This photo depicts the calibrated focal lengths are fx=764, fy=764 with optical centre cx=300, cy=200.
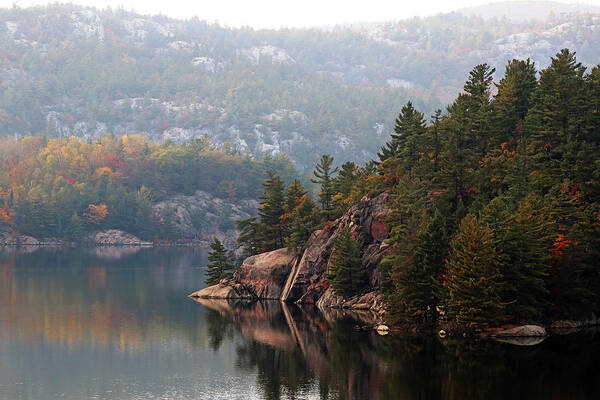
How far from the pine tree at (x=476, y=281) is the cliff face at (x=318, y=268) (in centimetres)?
2123

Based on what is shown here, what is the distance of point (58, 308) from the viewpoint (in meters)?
110

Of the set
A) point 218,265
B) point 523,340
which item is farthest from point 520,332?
point 218,265

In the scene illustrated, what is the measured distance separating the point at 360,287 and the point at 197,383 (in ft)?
141

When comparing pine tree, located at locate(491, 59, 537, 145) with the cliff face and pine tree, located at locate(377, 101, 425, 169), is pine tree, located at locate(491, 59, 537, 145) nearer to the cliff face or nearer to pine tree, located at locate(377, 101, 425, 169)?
pine tree, located at locate(377, 101, 425, 169)

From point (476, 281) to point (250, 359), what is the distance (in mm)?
23808

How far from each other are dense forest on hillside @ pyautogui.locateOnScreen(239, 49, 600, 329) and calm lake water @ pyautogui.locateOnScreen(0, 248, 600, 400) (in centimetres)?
491

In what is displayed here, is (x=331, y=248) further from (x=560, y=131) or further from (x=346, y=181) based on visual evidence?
(x=560, y=131)

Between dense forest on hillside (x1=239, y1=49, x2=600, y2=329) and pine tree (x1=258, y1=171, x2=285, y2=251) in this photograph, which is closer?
dense forest on hillside (x1=239, y1=49, x2=600, y2=329)

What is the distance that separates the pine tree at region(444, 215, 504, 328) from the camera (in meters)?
76.2

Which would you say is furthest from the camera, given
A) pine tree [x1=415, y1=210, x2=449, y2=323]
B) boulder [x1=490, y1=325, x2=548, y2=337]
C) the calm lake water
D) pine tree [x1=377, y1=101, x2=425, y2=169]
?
pine tree [x1=377, y1=101, x2=425, y2=169]

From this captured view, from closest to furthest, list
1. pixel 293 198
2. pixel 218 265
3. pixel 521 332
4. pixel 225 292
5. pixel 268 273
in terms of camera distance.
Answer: pixel 521 332 < pixel 268 273 < pixel 225 292 < pixel 218 265 < pixel 293 198

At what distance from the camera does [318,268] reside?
362ft

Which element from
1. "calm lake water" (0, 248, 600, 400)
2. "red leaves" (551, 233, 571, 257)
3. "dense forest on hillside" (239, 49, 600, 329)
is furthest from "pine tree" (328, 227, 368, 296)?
"red leaves" (551, 233, 571, 257)

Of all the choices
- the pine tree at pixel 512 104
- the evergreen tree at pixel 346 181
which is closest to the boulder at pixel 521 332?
the pine tree at pixel 512 104
